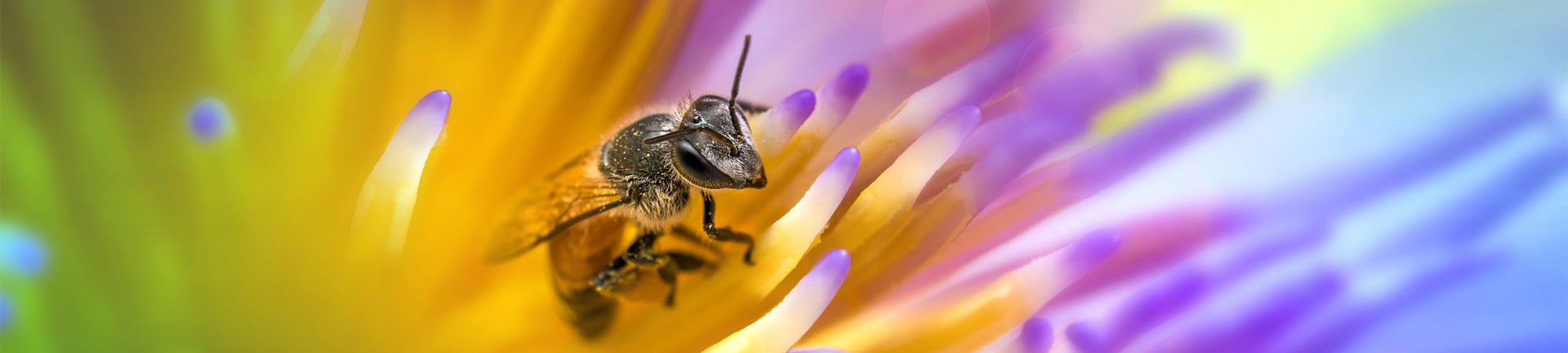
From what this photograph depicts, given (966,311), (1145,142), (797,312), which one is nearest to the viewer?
(797,312)

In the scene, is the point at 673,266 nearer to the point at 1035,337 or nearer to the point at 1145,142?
the point at 1035,337

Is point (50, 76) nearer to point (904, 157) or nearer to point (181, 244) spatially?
point (181, 244)

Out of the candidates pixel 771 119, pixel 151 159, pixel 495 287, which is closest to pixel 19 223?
pixel 151 159

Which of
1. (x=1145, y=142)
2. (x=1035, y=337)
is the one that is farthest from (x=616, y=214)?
(x=1145, y=142)

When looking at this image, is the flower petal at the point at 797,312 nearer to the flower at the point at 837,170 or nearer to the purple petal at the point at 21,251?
the flower at the point at 837,170

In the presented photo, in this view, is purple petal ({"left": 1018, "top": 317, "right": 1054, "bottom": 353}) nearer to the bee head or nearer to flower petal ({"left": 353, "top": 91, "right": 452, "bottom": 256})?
the bee head

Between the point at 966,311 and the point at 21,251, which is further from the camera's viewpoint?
the point at 966,311

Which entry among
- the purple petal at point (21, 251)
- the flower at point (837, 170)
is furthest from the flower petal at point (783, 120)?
the purple petal at point (21, 251)
